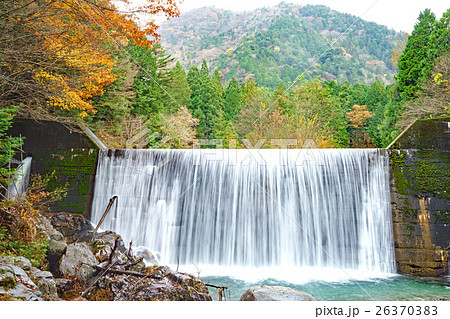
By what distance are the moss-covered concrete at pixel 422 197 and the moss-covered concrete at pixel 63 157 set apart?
8.77 metres

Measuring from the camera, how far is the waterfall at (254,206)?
27.2ft

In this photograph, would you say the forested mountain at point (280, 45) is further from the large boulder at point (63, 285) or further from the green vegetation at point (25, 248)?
the large boulder at point (63, 285)

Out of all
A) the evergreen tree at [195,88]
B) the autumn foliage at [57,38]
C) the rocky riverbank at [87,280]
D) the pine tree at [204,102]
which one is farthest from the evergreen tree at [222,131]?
the rocky riverbank at [87,280]

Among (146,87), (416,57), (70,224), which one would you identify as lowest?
(70,224)

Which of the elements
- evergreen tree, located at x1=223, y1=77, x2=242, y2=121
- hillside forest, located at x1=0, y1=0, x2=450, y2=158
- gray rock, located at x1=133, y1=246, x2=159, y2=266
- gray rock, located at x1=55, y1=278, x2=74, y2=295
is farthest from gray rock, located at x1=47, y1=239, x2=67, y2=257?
evergreen tree, located at x1=223, y1=77, x2=242, y2=121

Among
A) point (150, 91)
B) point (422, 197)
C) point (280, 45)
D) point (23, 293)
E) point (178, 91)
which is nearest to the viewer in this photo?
point (23, 293)

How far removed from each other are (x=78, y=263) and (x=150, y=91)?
16568 mm

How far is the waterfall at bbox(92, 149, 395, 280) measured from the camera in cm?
828

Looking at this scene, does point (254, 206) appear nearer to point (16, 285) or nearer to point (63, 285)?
point (63, 285)

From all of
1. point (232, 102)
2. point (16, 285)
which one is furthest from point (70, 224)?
point (232, 102)

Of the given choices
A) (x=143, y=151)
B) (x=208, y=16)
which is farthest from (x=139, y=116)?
(x=208, y=16)

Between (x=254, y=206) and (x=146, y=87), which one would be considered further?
(x=146, y=87)

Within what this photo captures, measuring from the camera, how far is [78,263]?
530 cm

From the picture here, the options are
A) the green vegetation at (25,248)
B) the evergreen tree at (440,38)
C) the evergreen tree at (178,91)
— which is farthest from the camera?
the evergreen tree at (178,91)
